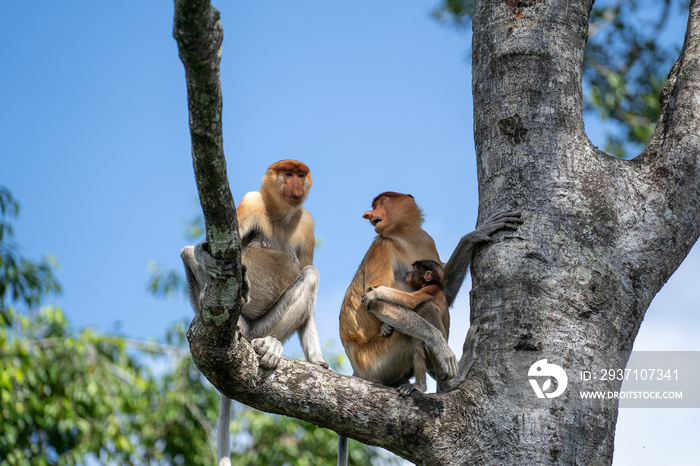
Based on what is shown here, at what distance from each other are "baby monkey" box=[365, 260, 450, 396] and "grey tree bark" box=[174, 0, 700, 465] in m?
0.76

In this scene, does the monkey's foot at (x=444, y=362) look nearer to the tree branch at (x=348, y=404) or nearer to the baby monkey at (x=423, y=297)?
the baby monkey at (x=423, y=297)

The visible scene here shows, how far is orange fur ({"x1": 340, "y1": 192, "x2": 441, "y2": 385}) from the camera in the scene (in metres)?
3.75

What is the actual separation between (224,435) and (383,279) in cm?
114

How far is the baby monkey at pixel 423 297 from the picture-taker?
3.65m

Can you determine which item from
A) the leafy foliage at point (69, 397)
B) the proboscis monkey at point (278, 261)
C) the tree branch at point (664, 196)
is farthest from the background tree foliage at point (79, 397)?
the tree branch at point (664, 196)

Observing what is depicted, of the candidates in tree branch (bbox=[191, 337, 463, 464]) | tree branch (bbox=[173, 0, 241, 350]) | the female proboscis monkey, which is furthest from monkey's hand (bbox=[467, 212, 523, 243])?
tree branch (bbox=[173, 0, 241, 350])

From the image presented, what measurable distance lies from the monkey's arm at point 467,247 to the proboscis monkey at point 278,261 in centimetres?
72

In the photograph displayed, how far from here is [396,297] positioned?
3.66 metres

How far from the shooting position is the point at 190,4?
5.89ft

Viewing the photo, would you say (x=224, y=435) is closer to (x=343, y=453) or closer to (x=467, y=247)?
(x=343, y=453)

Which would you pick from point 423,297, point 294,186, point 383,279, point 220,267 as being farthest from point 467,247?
point 220,267

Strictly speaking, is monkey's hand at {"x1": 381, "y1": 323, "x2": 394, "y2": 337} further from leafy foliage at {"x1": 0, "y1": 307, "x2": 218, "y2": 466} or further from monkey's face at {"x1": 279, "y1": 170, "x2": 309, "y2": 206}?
leafy foliage at {"x1": 0, "y1": 307, "x2": 218, "y2": 466}

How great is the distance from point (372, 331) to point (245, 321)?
2.32 feet

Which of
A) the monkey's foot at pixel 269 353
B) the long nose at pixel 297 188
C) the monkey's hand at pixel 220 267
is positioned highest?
the long nose at pixel 297 188
